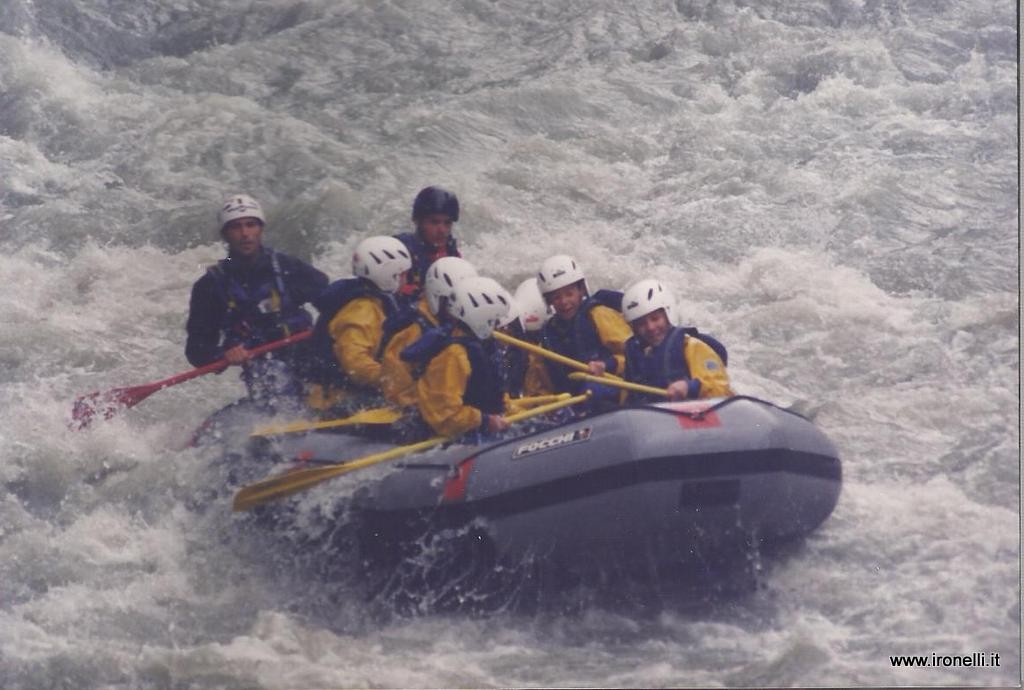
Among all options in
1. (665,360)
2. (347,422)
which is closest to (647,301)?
(665,360)

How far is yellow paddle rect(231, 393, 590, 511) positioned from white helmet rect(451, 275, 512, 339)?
353 millimetres

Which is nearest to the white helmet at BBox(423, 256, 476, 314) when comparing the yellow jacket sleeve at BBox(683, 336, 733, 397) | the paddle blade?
the yellow jacket sleeve at BBox(683, 336, 733, 397)

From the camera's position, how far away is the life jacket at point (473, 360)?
4887 millimetres

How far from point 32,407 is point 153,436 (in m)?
0.64

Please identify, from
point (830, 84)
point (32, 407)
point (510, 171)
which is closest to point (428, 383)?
point (32, 407)

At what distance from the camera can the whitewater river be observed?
4734 millimetres

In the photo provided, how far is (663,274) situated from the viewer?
7.25 metres

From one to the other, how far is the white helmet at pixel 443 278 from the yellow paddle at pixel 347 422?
0.41 metres

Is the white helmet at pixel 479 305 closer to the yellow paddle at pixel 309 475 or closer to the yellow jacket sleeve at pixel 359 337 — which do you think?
the yellow paddle at pixel 309 475

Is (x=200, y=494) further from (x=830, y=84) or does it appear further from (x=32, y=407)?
(x=830, y=84)

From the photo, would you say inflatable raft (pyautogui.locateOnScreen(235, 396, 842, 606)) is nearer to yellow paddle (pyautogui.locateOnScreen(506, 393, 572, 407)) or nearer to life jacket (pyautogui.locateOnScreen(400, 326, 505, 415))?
life jacket (pyautogui.locateOnScreen(400, 326, 505, 415))

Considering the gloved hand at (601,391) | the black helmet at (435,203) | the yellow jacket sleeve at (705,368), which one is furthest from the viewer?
the black helmet at (435,203)

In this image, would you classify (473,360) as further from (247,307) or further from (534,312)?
(247,307)

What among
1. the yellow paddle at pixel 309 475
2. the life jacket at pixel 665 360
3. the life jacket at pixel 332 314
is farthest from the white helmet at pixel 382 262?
the life jacket at pixel 665 360
